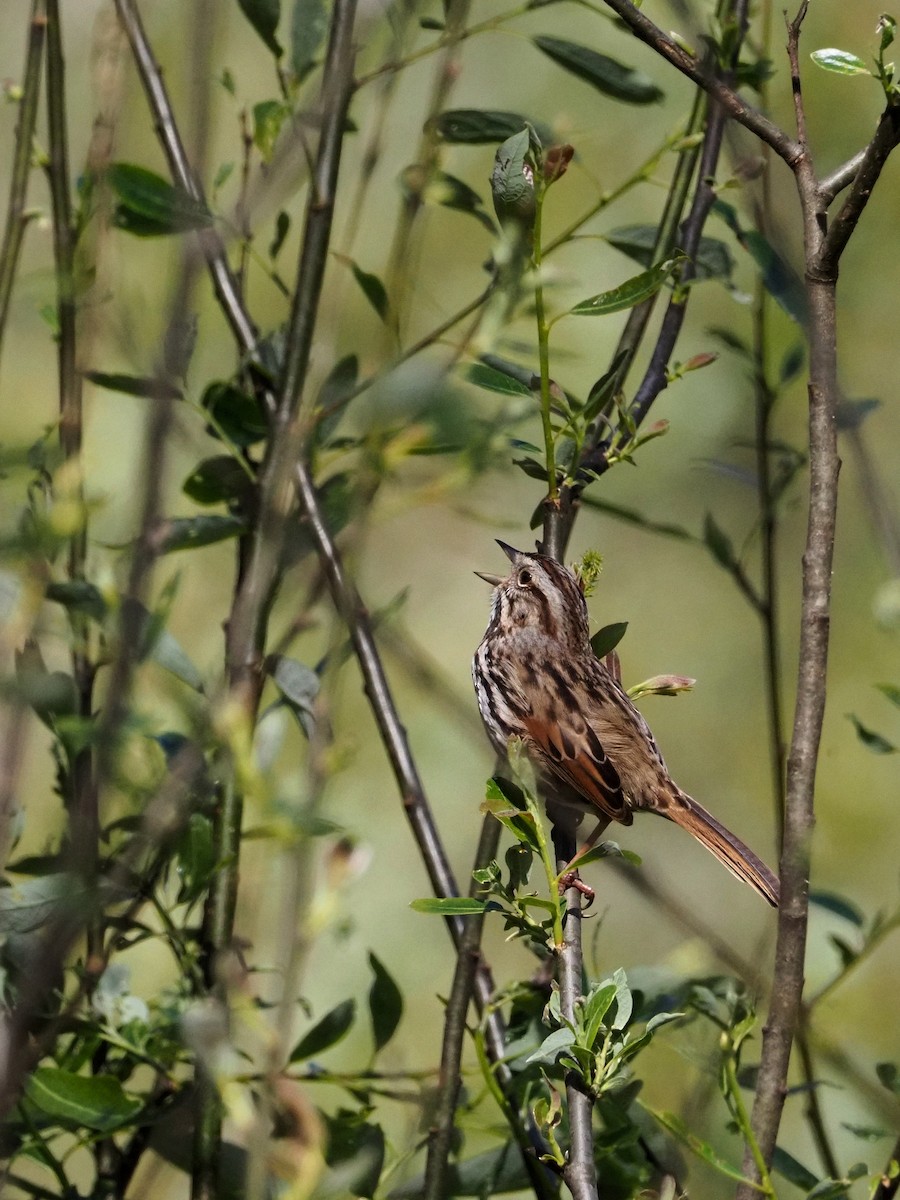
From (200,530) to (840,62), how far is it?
1113mm

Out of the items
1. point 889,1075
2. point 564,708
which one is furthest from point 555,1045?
point 564,708

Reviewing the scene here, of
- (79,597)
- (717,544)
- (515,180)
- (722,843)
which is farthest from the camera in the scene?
(722,843)

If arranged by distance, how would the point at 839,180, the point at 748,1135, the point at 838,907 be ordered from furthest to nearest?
the point at 838,907 → the point at 839,180 → the point at 748,1135

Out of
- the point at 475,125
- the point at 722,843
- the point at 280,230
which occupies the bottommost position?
the point at 722,843

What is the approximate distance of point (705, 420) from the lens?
5.95 metres

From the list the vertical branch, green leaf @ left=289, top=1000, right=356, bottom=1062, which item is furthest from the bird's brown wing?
the vertical branch

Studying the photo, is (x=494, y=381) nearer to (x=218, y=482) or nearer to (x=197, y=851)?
(x=218, y=482)

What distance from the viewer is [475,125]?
8.00ft

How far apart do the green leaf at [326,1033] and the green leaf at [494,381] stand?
3.16 ft

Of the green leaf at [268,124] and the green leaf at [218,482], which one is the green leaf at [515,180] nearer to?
the green leaf at [268,124]

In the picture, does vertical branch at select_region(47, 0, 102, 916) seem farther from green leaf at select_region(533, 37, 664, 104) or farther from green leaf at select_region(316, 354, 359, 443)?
green leaf at select_region(533, 37, 664, 104)

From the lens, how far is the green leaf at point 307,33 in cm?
246

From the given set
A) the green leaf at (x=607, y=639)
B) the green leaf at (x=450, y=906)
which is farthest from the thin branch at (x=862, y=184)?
the green leaf at (x=450, y=906)

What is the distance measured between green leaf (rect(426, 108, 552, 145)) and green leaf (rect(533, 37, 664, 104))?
0.20 metres
